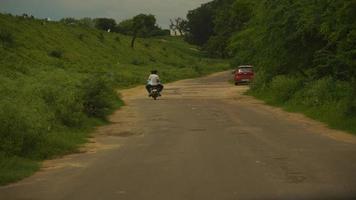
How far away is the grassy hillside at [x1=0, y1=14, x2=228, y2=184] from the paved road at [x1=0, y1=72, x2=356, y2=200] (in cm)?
71

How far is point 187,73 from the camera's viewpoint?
72688mm

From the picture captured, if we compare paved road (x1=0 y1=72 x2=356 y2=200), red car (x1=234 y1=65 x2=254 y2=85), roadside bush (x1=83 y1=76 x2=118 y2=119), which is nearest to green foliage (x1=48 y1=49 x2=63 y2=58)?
red car (x1=234 y1=65 x2=254 y2=85)

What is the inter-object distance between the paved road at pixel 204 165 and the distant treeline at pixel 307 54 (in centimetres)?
246

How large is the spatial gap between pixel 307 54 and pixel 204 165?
17.7 meters

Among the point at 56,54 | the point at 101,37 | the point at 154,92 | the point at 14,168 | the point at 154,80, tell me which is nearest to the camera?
the point at 14,168

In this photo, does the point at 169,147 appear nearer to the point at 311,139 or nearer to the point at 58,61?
the point at 311,139

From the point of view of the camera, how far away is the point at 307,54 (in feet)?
92.2

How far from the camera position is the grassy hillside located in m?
13.2

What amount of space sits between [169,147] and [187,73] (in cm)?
5853

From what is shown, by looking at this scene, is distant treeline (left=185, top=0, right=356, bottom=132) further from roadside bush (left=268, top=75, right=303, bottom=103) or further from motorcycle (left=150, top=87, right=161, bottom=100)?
motorcycle (left=150, top=87, right=161, bottom=100)

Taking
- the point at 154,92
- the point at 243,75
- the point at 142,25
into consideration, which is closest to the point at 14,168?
the point at 154,92

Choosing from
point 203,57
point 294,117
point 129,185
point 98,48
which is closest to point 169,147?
point 129,185

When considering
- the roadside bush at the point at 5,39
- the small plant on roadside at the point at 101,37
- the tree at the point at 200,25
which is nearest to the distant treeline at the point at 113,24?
the tree at the point at 200,25

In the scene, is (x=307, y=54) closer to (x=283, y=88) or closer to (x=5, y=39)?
(x=283, y=88)
